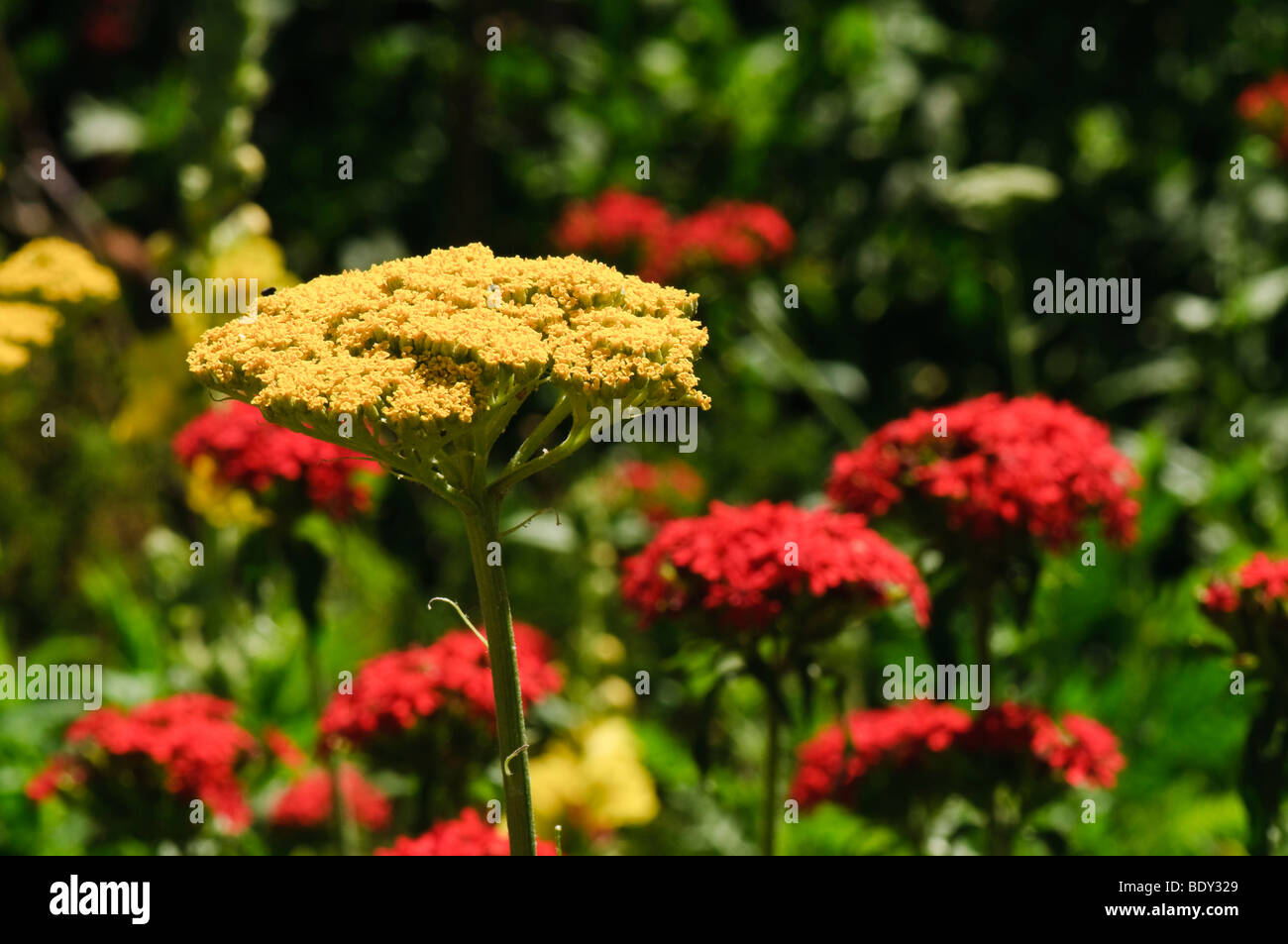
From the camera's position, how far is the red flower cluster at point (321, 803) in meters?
3.06

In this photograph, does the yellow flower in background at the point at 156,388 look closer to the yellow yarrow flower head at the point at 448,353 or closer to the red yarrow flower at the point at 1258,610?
the yellow yarrow flower head at the point at 448,353

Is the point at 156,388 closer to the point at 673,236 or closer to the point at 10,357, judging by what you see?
the point at 10,357

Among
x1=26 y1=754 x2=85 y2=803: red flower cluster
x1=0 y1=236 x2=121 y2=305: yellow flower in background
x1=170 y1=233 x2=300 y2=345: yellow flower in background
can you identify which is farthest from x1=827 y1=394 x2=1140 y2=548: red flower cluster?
x1=170 y1=233 x2=300 y2=345: yellow flower in background

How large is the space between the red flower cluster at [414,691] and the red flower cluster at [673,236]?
1.92 metres

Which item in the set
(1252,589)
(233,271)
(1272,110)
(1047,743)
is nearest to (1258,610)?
(1252,589)

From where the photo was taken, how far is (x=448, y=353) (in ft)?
5.31

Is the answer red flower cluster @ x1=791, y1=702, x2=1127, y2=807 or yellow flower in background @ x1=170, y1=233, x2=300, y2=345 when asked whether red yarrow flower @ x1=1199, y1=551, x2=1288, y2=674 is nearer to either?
red flower cluster @ x1=791, y1=702, x2=1127, y2=807

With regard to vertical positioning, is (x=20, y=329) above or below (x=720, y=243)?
below

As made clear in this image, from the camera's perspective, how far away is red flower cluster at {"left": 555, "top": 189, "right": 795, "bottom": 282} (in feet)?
13.5

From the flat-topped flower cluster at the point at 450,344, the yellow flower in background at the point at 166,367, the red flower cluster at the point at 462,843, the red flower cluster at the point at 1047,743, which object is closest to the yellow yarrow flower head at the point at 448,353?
the flat-topped flower cluster at the point at 450,344

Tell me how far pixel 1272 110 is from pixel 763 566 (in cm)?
310

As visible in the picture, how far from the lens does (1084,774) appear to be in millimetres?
2377
